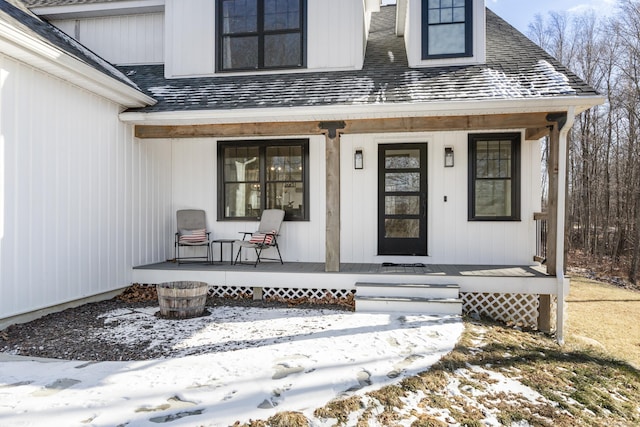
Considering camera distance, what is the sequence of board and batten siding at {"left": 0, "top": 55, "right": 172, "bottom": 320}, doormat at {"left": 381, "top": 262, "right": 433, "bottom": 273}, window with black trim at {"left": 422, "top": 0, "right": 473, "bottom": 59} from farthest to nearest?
window with black trim at {"left": 422, "top": 0, "right": 473, "bottom": 59} → doormat at {"left": 381, "top": 262, "right": 433, "bottom": 273} → board and batten siding at {"left": 0, "top": 55, "right": 172, "bottom": 320}

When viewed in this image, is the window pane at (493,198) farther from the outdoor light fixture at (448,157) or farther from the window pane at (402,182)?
the window pane at (402,182)


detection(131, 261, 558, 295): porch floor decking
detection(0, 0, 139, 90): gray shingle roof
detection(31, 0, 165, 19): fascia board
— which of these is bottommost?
detection(131, 261, 558, 295): porch floor decking

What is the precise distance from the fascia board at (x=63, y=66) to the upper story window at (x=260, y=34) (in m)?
1.94

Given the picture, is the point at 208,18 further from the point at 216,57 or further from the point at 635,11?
the point at 635,11

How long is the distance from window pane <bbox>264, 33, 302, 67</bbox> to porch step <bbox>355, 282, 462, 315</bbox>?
407 centimetres

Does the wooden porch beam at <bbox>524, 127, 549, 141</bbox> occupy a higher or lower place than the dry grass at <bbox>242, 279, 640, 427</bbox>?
higher

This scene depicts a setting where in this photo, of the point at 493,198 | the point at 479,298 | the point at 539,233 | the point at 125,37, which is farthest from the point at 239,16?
the point at 539,233

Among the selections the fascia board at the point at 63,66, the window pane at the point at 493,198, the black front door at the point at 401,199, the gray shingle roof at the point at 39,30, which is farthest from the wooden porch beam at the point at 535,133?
the gray shingle roof at the point at 39,30

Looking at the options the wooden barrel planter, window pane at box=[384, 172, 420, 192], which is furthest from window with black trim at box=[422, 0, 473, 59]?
the wooden barrel planter

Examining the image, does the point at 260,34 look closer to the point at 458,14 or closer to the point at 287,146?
the point at 287,146

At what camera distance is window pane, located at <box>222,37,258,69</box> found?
7.36m

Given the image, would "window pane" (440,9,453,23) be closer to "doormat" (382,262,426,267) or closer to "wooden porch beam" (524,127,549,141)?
"wooden porch beam" (524,127,549,141)

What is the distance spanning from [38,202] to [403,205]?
510 centimetres

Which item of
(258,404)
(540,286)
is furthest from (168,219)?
(540,286)
